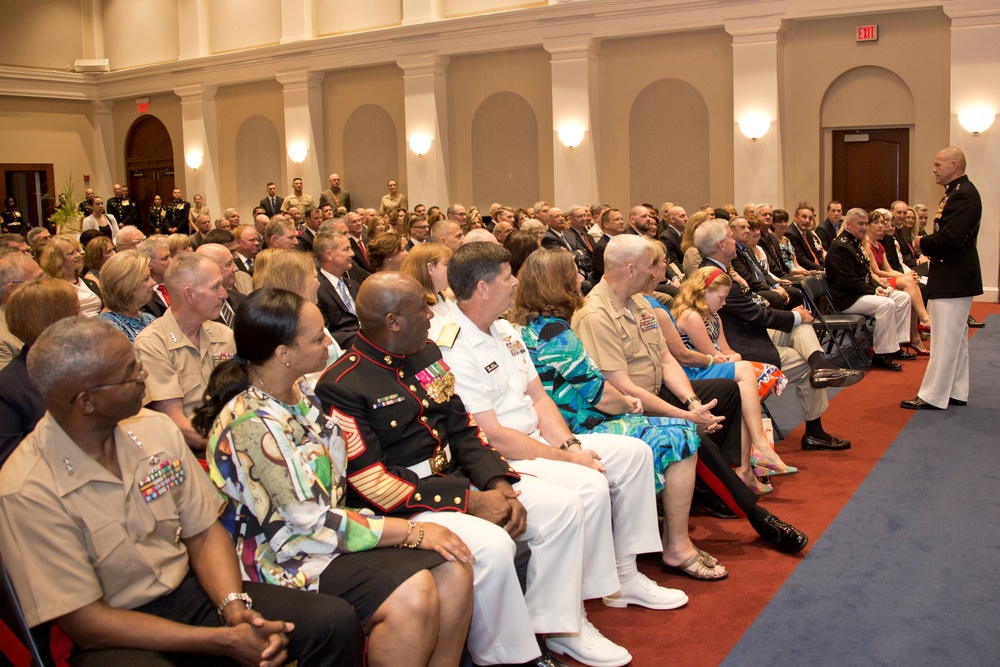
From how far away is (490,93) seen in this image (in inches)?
589

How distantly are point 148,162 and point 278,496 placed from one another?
19307 mm

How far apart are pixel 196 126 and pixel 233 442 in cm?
1727

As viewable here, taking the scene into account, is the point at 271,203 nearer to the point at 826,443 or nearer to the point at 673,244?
the point at 673,244

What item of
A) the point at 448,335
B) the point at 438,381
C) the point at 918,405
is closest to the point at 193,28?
the point at 918,405

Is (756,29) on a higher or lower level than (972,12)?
higher

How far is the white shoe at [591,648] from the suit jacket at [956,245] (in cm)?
412

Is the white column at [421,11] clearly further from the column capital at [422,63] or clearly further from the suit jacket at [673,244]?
the suit jacket at [673,244]

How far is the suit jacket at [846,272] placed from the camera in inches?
305

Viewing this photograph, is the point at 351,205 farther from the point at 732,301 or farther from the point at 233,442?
the point at 233,442

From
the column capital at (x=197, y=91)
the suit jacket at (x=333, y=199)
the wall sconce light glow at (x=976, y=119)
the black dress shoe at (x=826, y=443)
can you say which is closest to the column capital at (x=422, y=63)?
the suit jacket at (x=333, y=199)

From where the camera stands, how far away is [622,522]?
11.3 feet

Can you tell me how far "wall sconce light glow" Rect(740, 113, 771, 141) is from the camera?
12531mm

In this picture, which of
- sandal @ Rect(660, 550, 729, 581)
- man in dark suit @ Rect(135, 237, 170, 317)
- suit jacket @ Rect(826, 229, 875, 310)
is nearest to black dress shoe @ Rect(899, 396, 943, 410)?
suit jacket @ Rect(826, 229, 875, 310)

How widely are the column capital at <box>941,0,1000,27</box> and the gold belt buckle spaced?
35.7 ft
